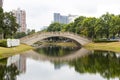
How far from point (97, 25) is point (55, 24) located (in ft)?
248

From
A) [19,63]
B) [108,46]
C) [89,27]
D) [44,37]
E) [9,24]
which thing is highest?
[9,24]

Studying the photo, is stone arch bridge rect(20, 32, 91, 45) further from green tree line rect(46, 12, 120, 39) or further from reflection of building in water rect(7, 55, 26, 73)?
reflection of building in water rect(7, 55, 26, 73)

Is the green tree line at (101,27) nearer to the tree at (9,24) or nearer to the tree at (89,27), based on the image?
the tree at (89,27)

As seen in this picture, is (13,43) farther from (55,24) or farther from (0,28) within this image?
(55,24)

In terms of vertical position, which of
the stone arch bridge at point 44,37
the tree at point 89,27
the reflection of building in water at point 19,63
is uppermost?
the tree at point 89,27

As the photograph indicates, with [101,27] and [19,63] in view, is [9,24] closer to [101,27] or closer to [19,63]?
[101,27]

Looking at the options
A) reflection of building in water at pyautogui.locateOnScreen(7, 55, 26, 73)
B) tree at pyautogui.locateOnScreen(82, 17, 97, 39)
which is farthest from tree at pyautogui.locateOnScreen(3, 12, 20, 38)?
reflection of building in water at pyautogui.locateOnScreen(7, 55, 26, 73)

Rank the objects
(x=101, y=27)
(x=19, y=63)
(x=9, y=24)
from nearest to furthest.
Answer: (x=19, y=63)
(x=9, y=24)
(x=101, y=27)

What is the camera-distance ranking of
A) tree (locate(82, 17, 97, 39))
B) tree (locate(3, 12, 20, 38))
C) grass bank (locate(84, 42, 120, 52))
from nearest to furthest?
grass bank (locate(84, 42, 120, 52))
tree (locate(3, 12, 20, 38))
tree (locate(82, 17, 97, 39))

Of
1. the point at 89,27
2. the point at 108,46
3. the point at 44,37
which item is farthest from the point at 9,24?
the point at 89,27

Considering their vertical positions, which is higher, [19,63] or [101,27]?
[101,27]

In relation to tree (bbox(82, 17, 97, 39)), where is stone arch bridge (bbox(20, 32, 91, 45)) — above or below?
below

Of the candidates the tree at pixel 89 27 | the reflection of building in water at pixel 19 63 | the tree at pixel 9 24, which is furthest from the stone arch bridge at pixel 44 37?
the reflection of building in water at pixel 19 63

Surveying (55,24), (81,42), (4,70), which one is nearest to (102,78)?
(4,70)
